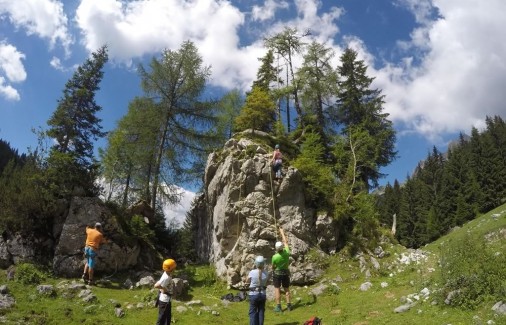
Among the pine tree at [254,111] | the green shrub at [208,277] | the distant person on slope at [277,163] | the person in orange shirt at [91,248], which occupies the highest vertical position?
the pine tree at [254,111]

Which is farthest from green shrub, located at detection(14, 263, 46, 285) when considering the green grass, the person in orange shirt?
the person in orange shirt

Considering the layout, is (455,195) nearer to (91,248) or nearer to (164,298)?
(91,248)

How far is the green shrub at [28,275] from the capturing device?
57.0 feet

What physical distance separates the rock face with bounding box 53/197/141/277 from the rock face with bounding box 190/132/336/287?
517 cm

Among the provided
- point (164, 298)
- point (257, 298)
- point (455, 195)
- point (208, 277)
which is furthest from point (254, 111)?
point (455, 195)

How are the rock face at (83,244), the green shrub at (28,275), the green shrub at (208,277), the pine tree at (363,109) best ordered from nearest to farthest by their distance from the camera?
the green shrub at (28,275), the rock face at (83,244), the green shrub at (208,277), the pine tree at (363,109)

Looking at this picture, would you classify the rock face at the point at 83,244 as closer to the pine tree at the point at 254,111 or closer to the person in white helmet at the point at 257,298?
the pine tree at the point at 254,111

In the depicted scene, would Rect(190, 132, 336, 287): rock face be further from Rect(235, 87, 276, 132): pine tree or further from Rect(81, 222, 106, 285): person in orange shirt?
Rect(81, 222, 106, 285): person in orange shirt

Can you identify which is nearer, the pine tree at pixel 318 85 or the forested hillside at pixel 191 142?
the forested hillside at pixel 191 142

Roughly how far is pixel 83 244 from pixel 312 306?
1267 cm

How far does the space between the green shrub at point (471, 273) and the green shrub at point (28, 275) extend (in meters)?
16.8

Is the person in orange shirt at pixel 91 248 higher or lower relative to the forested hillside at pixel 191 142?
lower

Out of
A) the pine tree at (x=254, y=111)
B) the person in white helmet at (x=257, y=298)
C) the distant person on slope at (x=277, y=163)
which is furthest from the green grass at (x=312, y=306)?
the pine tree at (x=254, y=111)

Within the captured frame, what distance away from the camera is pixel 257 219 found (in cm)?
2128
